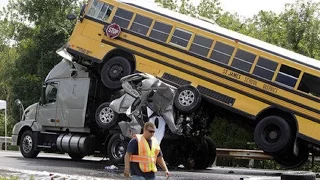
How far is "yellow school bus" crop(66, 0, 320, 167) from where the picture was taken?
14.3 meters

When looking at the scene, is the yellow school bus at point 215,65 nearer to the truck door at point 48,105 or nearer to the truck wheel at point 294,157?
the truck wheel at point 294,157

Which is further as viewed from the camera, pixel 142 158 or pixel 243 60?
pixel 243 60

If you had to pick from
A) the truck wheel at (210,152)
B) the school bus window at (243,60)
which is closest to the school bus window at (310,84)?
the school bus window at (243,60)

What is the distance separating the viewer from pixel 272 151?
14.6 m

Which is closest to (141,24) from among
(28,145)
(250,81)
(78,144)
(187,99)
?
(187,99)

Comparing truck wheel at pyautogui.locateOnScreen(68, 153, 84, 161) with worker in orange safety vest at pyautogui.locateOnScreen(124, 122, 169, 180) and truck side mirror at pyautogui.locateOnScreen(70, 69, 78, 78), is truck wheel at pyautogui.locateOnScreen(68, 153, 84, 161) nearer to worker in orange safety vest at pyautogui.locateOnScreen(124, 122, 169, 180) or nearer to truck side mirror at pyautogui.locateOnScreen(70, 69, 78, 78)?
truck side mirror at pyautogui.locateOnScreen(70, 69, 78, 78)

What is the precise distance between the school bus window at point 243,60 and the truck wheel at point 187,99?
3.78 ft

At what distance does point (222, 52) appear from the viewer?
49.3 feet

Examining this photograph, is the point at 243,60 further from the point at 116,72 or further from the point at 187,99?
the point at 116,72

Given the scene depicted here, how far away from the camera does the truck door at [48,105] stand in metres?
18.1

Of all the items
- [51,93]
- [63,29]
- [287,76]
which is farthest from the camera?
[63,29]

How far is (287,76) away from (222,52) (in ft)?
5.59

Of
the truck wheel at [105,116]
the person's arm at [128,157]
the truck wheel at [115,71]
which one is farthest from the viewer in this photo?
the truck wheel at [115,71]

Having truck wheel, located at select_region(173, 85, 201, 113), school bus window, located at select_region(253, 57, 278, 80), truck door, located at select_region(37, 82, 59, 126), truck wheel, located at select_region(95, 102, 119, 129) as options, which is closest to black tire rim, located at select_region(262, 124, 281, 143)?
school bus window, located at select_region(253, 57, 278, 80)
